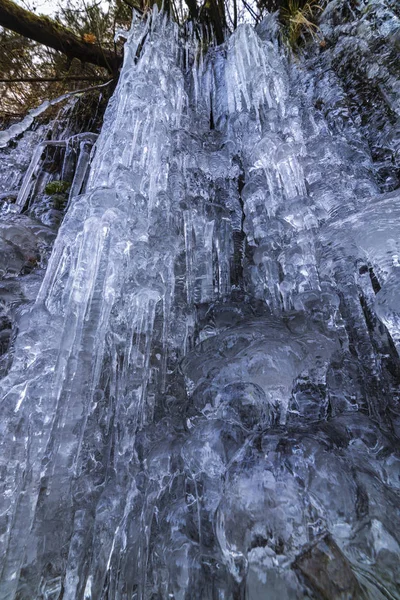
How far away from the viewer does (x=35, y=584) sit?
3.55 feet

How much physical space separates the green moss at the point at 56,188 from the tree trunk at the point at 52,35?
1344 millimetres

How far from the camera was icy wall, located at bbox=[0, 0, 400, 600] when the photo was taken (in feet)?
3.03

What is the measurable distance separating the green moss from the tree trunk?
1.34m

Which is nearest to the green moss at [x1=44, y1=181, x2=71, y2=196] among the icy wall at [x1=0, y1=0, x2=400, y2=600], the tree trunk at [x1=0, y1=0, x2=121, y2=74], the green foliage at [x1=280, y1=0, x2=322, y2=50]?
the icy wall at [x1=0, y1=0, x2=400, y2=600]

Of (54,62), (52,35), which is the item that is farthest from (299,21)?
(54,62)

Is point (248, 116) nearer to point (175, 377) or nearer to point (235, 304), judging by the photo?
point (235, 304)

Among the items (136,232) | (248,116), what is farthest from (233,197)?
(136,232)

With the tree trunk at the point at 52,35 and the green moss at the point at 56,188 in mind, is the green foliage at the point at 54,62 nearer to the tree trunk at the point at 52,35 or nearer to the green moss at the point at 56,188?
the tree trunk at the point at 52,35

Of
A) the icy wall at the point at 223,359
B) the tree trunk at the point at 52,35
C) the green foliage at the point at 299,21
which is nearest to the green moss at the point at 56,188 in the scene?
the icy wall at the point at 223,359

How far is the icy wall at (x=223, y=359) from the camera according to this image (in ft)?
3.03

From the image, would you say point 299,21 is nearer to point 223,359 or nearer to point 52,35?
point 52,35

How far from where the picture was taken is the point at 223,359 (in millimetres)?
1615

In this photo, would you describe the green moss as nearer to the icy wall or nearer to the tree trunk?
the icy wall

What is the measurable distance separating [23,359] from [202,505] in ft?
3.83
